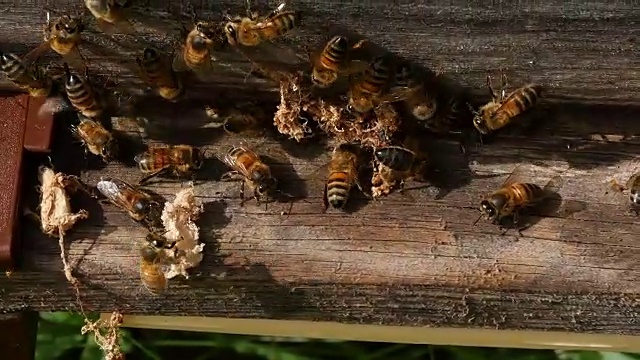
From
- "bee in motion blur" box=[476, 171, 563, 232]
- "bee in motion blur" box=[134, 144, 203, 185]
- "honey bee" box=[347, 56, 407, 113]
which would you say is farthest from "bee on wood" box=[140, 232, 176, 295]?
"bee in motion blur" box=[476, 171, 563, 232]

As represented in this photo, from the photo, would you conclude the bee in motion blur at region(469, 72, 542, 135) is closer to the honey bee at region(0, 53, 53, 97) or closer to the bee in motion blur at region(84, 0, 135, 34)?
the bee in motion blur at region(84, 0, 135, 34)

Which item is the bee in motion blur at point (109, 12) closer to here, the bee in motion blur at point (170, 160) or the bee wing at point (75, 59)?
the bee wing at point (75, 59)

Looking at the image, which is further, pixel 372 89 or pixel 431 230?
pixel 431 230

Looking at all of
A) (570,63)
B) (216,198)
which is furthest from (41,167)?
(570,63)

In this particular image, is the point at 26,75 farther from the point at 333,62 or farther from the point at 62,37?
the point at 333,62

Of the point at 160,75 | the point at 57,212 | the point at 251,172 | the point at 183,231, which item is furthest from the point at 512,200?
the point at 57,212

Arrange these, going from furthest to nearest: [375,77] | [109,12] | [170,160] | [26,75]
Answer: [170,160] < [26,75] < [375,77] < [109,12]
